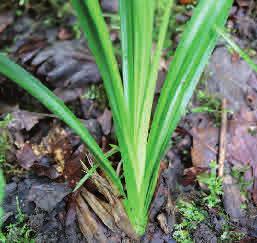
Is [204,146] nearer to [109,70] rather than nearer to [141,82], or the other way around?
[141,82]

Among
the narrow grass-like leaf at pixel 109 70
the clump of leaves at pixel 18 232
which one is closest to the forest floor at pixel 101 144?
the clump of leaves at pixel 18 232

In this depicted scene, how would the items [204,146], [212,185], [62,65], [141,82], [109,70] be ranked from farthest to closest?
[62,65], [204,146], [212,185], [141,82], [109,70]

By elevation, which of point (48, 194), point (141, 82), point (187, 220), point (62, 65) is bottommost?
point (187, 220)

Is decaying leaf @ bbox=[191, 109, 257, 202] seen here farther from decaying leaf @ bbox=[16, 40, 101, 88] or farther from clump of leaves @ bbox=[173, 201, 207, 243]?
decaying leaf @ bbox=[16, 40, 101, 88]

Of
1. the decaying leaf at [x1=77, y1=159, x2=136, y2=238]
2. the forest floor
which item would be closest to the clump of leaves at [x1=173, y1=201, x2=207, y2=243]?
the forest floor

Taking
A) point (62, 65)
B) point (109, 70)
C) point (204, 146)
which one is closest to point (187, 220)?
point (204, 146)

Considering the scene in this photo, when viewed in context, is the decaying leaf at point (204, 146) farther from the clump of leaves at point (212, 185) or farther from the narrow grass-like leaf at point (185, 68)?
the narrow grass-like leaf at point (185, 68)

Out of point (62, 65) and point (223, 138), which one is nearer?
point (223, 138)

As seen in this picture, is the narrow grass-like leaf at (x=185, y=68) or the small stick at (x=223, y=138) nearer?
the narrow grass-like leaf at (x=185, y=68)
